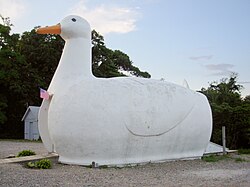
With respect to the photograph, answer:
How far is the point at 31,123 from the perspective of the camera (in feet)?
97.5

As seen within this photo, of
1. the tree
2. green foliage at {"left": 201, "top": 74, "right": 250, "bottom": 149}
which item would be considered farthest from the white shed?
green foliage at {"left": 201, "top": 74, "right": 250, "bottom": 149}

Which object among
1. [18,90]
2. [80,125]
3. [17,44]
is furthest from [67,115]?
[17,44]

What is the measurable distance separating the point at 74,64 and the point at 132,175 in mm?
4405

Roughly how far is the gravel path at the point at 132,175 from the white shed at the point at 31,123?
18.4m

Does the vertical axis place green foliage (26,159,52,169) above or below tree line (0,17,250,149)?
below

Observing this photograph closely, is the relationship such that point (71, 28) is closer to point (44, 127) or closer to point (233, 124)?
point (44, 127)

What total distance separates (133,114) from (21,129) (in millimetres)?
23412

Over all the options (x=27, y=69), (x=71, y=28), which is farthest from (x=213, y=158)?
(x=27, y=69)

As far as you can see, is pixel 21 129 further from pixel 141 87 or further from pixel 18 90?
pixel 141 87

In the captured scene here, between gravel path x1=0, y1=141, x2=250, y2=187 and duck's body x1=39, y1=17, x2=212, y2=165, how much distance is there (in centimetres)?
58

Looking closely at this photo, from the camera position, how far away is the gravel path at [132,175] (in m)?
8.17

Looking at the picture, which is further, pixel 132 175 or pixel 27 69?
pixel 27 69

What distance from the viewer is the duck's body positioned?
427 inches

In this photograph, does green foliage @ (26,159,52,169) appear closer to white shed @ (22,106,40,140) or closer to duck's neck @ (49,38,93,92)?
duck's neck @ (49,38,93,92)
